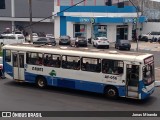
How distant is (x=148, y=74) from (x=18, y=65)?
807cm

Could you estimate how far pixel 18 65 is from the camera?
66.8 ft

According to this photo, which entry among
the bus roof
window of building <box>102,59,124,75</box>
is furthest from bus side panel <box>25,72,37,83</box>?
window of building <box>102,59,124,75</box>

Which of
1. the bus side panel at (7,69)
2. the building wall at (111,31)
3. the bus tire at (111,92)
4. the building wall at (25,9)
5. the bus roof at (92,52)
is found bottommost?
the bus tire at (111,92)

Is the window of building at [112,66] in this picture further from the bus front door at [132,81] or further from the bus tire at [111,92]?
the bus tire at [111,92]

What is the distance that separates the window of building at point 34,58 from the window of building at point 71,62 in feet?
5.36

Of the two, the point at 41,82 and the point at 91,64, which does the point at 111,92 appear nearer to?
the point at 91,64

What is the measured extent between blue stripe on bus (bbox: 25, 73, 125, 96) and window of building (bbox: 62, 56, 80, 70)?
72 centimetres

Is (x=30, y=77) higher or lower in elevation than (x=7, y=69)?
Result: lower

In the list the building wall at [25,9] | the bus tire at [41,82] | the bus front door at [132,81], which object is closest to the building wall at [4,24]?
the building wall at [25,9]

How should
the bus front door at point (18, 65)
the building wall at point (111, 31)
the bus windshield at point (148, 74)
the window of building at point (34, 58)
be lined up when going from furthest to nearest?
1. the building wall at point (111, 31)
2. the bus front door at point (18, 65)
3. the window of building at point (34, 58)
4. the bus windshield at point (148, 74)

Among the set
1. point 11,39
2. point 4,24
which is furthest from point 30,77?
point 4,24

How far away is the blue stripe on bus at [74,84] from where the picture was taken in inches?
685

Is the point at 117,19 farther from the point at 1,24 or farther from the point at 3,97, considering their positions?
the point at 3,97

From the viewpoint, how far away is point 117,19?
51.8 m
